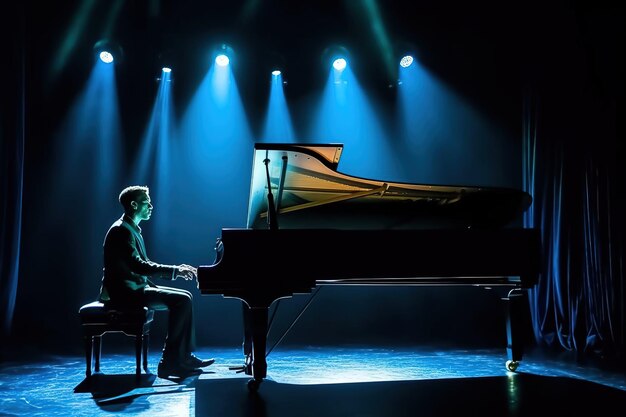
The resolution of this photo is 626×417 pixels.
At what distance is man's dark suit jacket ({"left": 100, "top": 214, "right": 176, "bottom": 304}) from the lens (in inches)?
136

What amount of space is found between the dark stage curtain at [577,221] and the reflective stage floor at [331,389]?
0.57 m

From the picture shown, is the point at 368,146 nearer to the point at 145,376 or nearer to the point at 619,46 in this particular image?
the point at 619,46

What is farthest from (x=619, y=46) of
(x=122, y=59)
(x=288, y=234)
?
(x=122, y=59)

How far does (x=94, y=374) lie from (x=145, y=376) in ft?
1.32

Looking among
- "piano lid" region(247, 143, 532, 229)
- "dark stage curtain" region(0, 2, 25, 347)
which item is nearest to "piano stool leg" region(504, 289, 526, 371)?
"piano lid" region(247, 143, 532, 229)

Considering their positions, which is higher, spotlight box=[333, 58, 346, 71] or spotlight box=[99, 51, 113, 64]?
spotlight box=[333, 58, 346, 71]

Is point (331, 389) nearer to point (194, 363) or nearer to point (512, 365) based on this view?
point (194, 363)

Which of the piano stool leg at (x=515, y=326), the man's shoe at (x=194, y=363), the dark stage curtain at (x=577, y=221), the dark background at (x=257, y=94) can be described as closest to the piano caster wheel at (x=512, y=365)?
the piano stool leg at (x=515, y=326)

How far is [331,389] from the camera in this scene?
311cm

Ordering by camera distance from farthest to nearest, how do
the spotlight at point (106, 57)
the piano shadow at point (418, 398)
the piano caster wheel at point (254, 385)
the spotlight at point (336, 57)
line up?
the spotlight at point (336, 57)
the spotlight at point (106, 57)
the piano caster wheel at point (254, 385)
the piano shadow at point (418, 398)

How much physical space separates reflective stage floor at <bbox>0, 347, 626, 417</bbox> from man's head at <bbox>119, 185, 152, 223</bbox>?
1111mm

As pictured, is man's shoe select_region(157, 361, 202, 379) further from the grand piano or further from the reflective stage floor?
the grand piano

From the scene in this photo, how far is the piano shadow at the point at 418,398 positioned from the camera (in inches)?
101

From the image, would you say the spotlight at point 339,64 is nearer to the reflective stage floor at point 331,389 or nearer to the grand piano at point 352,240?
the grand piano at point 352,240
